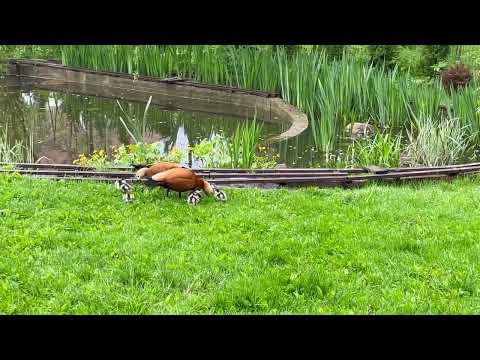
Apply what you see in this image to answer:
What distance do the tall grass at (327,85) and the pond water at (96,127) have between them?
621 millimetres

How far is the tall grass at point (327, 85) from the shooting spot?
8.83m

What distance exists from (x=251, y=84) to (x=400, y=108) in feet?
13.5

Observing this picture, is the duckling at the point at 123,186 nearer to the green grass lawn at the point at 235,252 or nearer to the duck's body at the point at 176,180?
the green grass lawn at the point at 235,252

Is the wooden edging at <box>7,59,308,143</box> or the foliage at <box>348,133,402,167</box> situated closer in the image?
the foliage at <box>348,133,402,167</box>

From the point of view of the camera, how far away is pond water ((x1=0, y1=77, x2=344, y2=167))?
30.9ft

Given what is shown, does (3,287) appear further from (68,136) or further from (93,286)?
(68,136)

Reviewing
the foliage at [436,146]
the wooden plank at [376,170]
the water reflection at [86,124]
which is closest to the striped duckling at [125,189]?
the wooden plank at [376,170]

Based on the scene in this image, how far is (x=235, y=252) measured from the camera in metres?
3.95

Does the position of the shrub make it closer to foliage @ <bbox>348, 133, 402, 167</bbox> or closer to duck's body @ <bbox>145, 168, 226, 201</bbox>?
foliage @ <bbox>348, 133, 402, 167</bbox>

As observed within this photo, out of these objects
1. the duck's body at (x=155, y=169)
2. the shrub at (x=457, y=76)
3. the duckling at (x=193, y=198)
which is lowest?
the duckling at (x=193, y=198)

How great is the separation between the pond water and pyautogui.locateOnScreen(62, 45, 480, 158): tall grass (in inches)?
24.5

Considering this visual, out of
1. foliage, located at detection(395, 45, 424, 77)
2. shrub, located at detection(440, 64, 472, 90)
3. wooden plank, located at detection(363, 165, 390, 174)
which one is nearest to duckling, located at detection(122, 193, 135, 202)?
wooden plank, located at detection(363, 165, 390, 174)

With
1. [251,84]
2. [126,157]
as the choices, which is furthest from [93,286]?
[251,84]

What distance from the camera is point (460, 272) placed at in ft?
11.8
